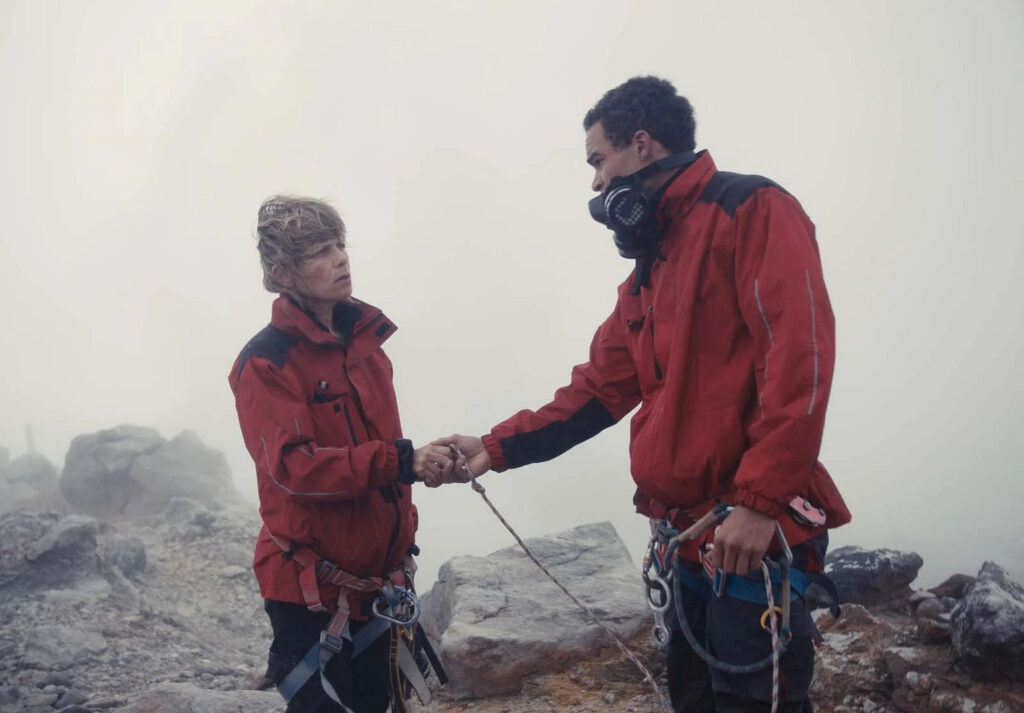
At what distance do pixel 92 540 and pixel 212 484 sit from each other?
669 cm

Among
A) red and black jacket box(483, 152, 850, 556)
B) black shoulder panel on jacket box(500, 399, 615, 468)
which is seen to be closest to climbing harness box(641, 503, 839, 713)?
red and black jacket box(483, 152, 850, 556)

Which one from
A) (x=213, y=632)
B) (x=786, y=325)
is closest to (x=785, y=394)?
(x=786, y=325)

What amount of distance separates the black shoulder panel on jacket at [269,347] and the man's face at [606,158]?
1644mm

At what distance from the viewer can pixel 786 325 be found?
253 cm

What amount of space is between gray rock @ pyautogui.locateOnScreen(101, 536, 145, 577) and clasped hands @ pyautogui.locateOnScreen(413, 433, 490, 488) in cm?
877

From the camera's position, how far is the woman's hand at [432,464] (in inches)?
146

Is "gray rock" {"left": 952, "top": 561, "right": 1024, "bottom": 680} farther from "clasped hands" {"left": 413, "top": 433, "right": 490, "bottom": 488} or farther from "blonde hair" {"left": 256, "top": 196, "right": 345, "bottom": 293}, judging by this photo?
"blonde hair" {"left": 256, "top": 196, "right": 345, "bottom": 293}

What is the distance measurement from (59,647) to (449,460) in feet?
21.2

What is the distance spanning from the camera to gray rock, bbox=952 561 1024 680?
4.08m

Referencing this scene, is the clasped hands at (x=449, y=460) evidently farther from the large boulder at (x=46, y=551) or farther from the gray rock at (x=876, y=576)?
the large boulder at (x=46, y=551)

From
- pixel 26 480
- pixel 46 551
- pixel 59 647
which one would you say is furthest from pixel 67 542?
pixel 26 480

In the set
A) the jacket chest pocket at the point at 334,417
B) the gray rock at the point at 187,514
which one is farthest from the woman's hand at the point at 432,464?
the gray rock at the point at 187,514

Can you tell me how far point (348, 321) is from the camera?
3.89 m

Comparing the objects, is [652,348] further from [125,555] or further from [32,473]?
[32,473]
